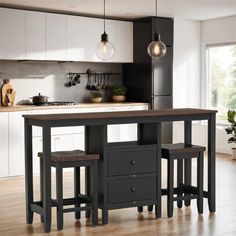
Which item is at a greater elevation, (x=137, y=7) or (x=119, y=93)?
(x=137, y=7)

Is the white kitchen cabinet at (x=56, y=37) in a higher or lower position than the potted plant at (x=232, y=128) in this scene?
higher

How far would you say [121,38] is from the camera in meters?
8.77

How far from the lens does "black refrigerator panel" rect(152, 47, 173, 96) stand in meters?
8.84

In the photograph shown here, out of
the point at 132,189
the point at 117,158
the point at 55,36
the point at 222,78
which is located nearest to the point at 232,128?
the point at 222,78

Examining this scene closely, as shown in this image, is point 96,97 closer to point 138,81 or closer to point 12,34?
point 138,81

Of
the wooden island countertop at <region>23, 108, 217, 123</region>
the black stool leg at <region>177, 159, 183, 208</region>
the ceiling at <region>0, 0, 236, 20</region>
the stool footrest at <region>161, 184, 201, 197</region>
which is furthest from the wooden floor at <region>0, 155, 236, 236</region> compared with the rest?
the ceiling at <region>0, 0, 236, 20</region>

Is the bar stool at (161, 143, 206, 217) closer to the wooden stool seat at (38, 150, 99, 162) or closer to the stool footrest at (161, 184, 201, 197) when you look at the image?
the stool footrest at (161, 184, 201, 197)

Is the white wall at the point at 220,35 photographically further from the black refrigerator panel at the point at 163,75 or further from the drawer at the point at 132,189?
the drawer at the point at 132,189

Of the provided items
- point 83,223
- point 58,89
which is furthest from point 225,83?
point 83,223

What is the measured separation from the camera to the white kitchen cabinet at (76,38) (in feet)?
26.7

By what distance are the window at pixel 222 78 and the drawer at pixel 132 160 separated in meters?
4.64

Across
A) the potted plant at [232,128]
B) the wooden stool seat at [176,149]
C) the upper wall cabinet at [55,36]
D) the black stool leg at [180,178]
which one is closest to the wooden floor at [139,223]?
the black stool leg at [180,178]

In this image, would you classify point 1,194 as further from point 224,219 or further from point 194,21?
point 194,21

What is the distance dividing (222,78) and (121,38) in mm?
1981
